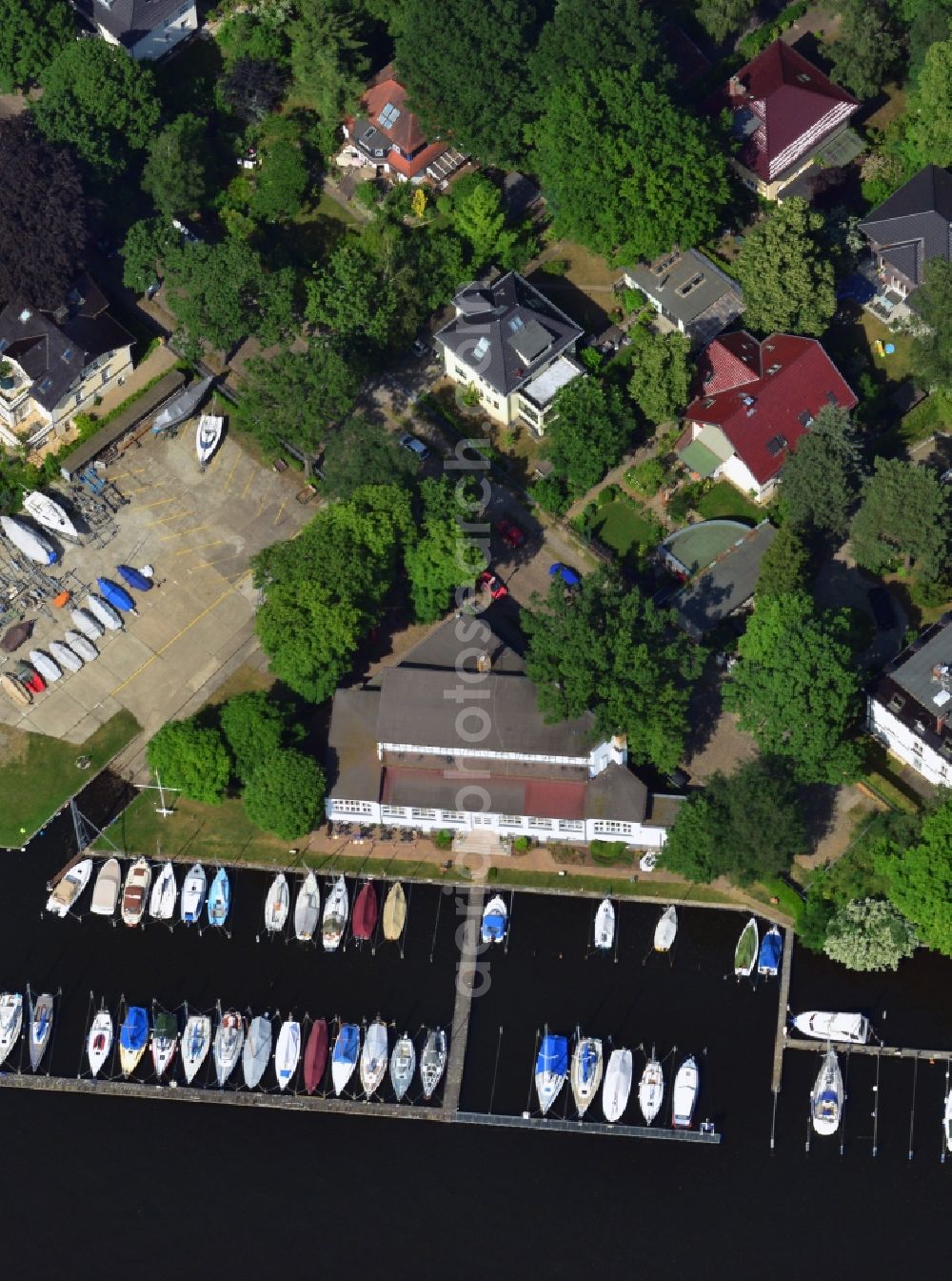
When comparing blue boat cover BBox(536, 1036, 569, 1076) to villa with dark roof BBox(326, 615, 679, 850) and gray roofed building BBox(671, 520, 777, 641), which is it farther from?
gray roofed building BBox(671, 520, 777, 641)

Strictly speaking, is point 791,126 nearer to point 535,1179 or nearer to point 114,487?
point 114,487

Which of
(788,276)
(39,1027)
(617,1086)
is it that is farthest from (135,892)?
(788,276)

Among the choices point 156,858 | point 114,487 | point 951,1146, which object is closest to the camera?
point 951,1146

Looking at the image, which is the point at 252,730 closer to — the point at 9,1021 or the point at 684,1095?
the point at 9,1021

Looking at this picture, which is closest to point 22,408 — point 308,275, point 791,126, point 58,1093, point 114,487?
point 114,487

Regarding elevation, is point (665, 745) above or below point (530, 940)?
above

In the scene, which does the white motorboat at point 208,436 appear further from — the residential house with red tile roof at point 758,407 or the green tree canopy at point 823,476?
the green tree canopy at point 823,476

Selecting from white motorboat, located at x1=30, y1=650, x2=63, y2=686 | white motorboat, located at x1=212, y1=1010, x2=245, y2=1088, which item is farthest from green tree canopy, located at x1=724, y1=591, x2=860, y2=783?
white motorboat, located at x1=30, y1=650, x2=63, y2=686
